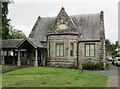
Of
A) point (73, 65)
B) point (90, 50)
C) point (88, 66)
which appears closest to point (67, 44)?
point (73, 65)

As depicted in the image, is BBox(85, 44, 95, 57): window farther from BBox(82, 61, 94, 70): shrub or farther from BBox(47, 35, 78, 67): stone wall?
BBox(82, 61, 94, 70): shrub

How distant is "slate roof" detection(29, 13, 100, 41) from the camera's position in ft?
121

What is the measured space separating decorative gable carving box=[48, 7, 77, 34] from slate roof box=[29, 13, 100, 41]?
206 centimetres

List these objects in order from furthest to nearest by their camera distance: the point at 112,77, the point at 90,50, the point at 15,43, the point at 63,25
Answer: the point at 15,43 → the point at 63,25 → the point at 90,50 → the point at 112,77

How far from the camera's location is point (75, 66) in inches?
1378

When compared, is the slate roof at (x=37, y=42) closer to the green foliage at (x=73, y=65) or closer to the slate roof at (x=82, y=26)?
the slate roof at (x=82, y=26)

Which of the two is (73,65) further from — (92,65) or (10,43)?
(10,43)

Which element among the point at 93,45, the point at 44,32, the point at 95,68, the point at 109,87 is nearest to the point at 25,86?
the point at 109,87

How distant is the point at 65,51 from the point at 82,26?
5125 millimetres

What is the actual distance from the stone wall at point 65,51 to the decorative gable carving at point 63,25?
0.84 meters

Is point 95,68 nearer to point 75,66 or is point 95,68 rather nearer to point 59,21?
point 75,66

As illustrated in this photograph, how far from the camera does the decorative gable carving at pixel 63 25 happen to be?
36.3 metres

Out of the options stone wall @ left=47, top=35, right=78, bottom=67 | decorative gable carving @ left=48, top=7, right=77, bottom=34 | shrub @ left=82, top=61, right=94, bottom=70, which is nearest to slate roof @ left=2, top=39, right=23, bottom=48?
stone wall @ left=47, top=35, right=78, bottom=67

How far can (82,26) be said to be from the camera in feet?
126
